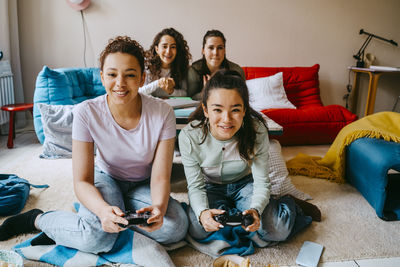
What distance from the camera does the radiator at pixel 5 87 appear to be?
293 cm

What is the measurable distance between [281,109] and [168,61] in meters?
1.26

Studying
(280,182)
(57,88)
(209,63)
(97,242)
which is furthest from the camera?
(57,88)

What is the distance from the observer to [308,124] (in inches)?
114

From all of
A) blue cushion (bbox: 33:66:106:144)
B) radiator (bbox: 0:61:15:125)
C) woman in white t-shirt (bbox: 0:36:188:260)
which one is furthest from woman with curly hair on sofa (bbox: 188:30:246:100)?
radiator (bbox: 0:61:15:125)

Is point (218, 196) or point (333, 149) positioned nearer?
point (218, 196)

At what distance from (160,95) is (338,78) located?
252 centimetres

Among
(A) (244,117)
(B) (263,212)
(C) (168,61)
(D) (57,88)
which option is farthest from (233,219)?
(D) (57,88)

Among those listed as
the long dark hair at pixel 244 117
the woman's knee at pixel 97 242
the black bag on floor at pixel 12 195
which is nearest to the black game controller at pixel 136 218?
the woman's knee at pixel 97 242

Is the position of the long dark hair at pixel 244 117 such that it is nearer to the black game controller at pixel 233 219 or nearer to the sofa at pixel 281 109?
the black game controller at pixel 233 219

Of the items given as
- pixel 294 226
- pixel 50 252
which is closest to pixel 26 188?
pixel 50 252

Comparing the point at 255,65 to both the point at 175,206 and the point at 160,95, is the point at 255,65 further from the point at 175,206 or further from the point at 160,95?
the point at 175,206

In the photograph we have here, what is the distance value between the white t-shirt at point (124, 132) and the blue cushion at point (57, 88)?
1544 mm

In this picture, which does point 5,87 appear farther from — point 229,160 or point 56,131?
point 229,160

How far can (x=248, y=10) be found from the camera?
348 centimetres
